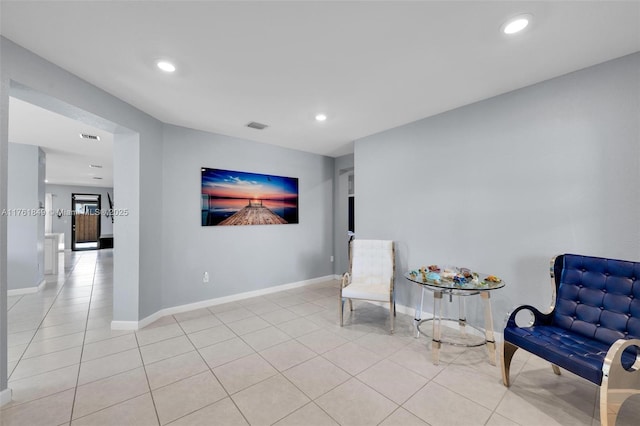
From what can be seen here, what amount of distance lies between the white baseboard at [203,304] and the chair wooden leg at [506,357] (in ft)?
11.4

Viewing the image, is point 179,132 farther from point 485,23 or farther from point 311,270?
point 485,23

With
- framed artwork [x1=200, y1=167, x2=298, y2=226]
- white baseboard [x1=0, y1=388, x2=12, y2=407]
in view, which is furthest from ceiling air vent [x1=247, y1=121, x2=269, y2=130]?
white baseboard [x1=0, y1=388, x2=12, y2=407]

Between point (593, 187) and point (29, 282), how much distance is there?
804cm

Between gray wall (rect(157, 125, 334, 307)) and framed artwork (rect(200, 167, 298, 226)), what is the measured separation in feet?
0.34

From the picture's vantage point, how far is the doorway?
10500 mm

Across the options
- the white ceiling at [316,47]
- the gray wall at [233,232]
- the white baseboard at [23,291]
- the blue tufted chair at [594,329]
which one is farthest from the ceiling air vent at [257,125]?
the white baseboard at [23,291]

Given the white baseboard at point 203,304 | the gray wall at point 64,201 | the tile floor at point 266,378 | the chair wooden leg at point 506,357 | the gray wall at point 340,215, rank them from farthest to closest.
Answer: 1. the gray wall at point 64,201
2. the gray wall at point 340,215
3. the white baseboard at point 203,304
4. the chair wooden leg at point 506,357
5. the tile floor at point 266,378

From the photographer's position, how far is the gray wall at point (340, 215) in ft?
18.4

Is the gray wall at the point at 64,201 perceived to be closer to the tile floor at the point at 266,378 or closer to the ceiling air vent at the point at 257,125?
the tile floor at the point at 266,378

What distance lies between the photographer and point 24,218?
15.3ft

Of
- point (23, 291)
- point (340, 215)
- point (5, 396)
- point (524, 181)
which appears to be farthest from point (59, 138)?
point (524, 181)

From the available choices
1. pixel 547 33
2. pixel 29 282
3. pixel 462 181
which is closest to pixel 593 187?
pixel 462 181

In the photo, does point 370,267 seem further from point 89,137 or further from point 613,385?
point 89,137

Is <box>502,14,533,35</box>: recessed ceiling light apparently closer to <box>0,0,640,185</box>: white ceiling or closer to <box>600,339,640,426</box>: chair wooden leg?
<box>0,0,640,185</box>: white ceiling
